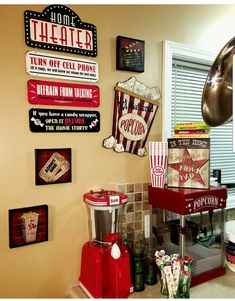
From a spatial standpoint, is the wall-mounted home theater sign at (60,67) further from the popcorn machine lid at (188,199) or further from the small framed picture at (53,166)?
the popcorn machine lid at (188,199)

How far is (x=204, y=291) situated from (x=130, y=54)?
1277 mm

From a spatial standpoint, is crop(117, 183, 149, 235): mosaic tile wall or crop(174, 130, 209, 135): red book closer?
crop(174, 130, 209, 135): red book

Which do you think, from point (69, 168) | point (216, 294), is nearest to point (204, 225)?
point (216, 294)

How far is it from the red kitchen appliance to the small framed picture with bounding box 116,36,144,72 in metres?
0.73

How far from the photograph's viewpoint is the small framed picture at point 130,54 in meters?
1.44

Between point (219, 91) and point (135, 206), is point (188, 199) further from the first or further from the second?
point (219, 91)

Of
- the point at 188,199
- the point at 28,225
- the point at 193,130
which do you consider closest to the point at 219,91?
the point at 193,130

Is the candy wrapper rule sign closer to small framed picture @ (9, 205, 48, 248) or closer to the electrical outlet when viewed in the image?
the electrical outlet

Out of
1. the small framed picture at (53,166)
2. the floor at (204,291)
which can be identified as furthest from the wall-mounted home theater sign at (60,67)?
the floor at (204,291)

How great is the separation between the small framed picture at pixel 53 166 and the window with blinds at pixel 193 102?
0.83 meters

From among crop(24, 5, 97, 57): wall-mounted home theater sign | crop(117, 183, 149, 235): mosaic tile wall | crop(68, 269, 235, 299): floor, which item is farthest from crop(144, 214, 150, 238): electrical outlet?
crop(24, 5, 97, 57): wall-mounted home theater sign

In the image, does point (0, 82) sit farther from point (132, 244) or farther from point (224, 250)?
point (224, 250)

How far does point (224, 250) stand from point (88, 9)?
58.4 inches

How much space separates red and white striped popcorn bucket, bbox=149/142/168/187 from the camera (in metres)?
1.43
